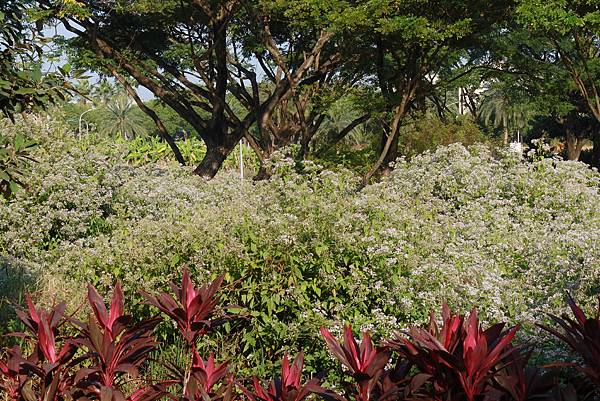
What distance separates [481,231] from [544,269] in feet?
3.57

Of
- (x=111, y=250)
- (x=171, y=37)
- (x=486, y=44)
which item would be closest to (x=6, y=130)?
(x=111, y=250)

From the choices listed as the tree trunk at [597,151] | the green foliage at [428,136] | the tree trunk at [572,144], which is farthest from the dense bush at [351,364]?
the tree trunk at [572,144]

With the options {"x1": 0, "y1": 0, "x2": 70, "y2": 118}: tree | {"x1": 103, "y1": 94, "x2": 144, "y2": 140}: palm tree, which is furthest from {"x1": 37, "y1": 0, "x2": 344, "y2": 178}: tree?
{"x1": 103, "y1": 94, "x2": 144, "y2": 140}: palm tree

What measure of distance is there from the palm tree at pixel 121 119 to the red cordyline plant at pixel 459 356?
67691 mm

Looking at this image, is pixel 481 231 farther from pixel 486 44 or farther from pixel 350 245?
pixel 486 44

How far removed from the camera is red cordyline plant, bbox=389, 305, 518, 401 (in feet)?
8.14

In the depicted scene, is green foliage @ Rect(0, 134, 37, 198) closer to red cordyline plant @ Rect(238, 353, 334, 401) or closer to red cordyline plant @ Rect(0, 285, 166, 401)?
red cordyline plant @ Rect(0, 285, 166, 401)

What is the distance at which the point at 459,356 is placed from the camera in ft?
8.33

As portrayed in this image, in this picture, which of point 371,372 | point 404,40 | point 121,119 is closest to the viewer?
point 371,372

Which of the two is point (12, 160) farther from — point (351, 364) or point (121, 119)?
point (121, 119)

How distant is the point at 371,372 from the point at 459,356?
33 cm

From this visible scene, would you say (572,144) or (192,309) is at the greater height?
(192,309)

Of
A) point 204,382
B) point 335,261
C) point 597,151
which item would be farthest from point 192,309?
point 597,151

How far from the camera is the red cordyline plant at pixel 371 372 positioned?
8.75ft
